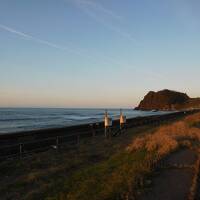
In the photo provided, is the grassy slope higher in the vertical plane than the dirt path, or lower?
lower

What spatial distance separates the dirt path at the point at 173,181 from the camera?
26.6 ft

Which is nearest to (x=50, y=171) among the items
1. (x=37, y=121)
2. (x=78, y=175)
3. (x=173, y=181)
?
(x=78, y=175)

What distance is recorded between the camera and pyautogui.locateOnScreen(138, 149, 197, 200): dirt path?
319 inches

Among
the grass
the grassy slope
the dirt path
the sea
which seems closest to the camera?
the dirt path

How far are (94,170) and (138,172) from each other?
7.28ft

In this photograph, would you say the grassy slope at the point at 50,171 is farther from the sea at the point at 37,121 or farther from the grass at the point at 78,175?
the sea at the point at 37,121

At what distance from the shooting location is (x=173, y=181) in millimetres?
9617

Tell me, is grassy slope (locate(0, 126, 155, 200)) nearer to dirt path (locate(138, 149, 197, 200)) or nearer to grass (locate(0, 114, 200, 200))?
grass (locate(0, 114, 200, 200))

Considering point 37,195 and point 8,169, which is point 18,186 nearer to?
point 37,195

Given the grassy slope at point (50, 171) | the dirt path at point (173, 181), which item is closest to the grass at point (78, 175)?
the grassy slope at point (50, 171)

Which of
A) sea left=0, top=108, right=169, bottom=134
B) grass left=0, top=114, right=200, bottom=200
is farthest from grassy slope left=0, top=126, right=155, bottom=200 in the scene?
sea left=0, top=108, right=169, bottom=134

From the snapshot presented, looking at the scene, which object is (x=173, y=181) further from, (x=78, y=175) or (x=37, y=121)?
(x=37, y=121)

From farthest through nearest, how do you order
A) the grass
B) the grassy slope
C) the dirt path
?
the grassy slope, the grass, the dirt path

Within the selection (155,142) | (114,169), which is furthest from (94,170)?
(155,142)
